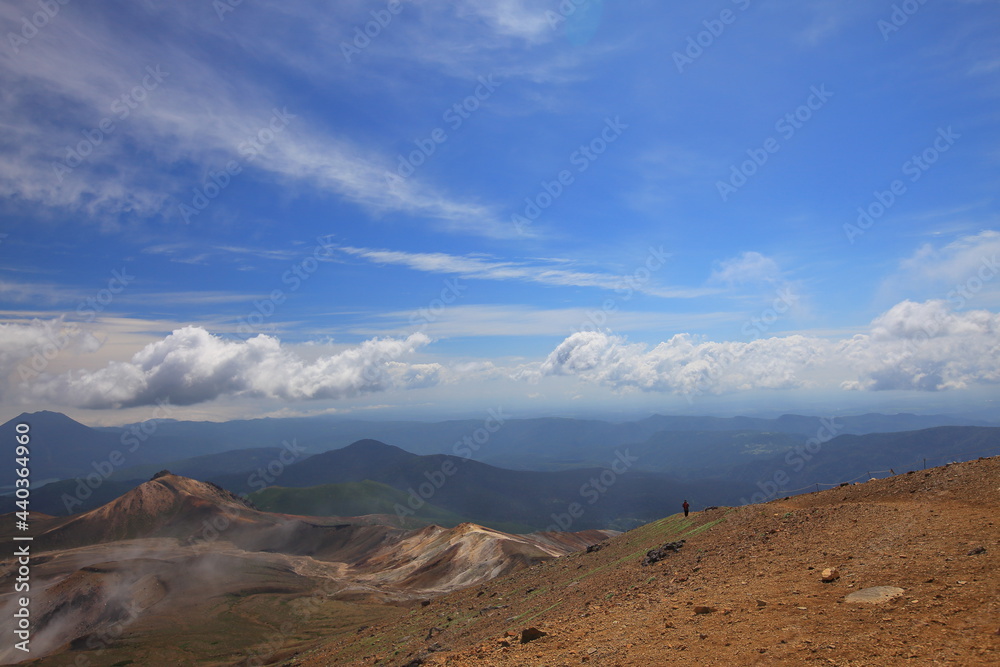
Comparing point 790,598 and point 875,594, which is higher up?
point 875,594

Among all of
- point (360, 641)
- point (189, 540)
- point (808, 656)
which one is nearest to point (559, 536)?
point (360, 641)

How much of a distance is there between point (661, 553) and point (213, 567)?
114 meters

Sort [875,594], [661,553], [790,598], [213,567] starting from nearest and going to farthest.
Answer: [875,594] → [790,598] → [661,553] → [213,567]

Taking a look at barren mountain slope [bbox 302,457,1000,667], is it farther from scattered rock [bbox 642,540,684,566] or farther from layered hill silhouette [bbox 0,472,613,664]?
layered hill silhouette [bbox 0,472,613,664]

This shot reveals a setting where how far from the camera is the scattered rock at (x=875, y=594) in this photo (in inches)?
575

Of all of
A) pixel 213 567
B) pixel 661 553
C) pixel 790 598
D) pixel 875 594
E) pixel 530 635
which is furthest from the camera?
pixel 213 567

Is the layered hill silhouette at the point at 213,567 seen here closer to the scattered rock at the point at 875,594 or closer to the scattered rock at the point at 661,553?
the scattered rock at the point at 661,553

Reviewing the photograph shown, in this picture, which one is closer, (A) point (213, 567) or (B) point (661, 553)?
(B) point (661, 553)

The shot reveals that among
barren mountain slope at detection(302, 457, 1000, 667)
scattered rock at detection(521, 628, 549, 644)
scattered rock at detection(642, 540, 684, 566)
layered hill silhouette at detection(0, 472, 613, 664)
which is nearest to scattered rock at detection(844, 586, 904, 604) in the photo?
barren mountain slope at detection(302, 457, 1000, 667)

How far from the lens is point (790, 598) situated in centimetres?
1645

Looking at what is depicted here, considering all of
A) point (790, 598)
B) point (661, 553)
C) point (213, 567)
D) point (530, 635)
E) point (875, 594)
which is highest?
point (875, 594)

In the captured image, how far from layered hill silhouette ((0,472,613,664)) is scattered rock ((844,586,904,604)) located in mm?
74544

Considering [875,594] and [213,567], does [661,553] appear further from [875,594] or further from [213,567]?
[213,567]

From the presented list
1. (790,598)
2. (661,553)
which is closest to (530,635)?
(790,598)
